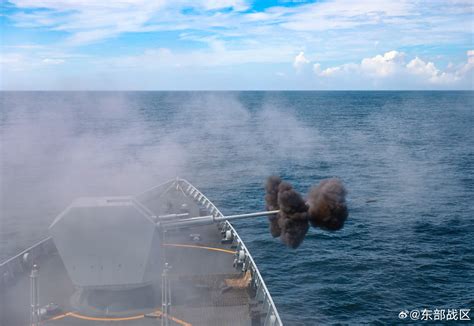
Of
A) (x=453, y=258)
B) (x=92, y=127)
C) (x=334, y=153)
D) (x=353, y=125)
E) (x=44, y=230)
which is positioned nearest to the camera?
(x=453, y=258)

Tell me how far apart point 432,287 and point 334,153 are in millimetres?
67660

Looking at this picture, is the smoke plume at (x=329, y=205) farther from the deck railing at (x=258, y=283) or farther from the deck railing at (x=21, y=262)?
the deck railing at (x=21, y=262)

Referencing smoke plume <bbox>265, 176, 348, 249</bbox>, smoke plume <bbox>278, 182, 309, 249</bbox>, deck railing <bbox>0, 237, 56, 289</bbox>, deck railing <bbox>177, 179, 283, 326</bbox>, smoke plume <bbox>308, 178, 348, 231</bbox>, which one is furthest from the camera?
deck railing <bbox>0, 237, 56, 289</bbox>

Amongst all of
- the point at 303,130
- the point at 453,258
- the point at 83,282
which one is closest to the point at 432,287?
the point at 453,258

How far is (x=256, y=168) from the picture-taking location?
93250 mm

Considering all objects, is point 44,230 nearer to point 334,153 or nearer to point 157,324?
point 157,324

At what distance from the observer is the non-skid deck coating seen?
25641 millimetres

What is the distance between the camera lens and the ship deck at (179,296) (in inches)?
1009

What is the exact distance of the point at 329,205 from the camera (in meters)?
21.2

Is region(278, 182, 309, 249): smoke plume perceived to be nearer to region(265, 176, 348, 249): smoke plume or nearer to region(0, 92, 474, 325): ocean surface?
region(265, 176, 348, 249): smoke plume

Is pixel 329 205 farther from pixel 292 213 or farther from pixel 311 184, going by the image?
pixel 311 184

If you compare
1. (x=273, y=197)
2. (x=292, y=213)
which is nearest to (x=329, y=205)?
(x=292, y=213)

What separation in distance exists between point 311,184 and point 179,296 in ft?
174

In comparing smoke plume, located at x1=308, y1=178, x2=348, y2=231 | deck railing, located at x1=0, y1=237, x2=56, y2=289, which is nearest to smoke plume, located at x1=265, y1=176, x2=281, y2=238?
smoke plume, located at x1=308, y1=178, x2=348, y2=231
